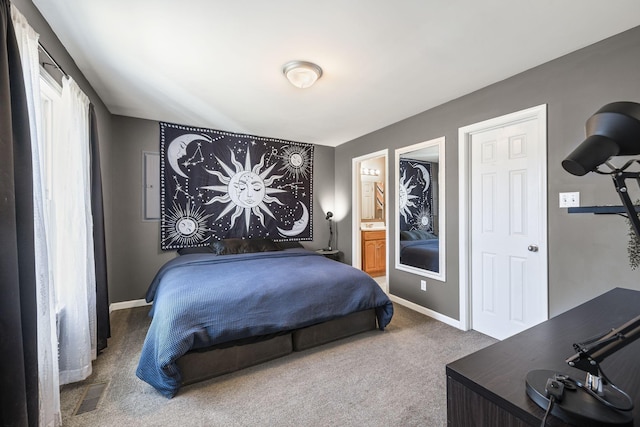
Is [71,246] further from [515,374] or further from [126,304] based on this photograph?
[515,374]

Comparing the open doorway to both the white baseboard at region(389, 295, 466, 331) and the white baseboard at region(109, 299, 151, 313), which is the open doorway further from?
the white baseboard at region(109, 299, 151, 313)

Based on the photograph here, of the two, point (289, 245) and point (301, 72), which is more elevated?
point (301, 72)

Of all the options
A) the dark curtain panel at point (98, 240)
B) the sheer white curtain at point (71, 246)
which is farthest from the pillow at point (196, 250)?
the sheer white curtain at point (71, 246)

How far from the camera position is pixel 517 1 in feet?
5.31

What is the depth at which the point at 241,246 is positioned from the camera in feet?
12.7

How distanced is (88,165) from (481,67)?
134 inches

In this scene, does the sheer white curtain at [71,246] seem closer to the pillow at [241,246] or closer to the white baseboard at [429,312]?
the pillow at [241,246]

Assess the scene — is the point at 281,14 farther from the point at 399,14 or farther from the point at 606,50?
the point at 606,50

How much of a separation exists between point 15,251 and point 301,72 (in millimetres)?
2060

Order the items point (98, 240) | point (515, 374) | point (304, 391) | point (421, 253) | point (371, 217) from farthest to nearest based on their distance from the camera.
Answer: point (371, 217) < point (421, 253) < point (98, 240) < point (304, 391) < point (515, 374)

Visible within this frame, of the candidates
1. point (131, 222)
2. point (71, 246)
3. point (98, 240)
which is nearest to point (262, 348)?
point (71, 246)

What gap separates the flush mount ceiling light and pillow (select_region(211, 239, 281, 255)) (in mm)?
2335

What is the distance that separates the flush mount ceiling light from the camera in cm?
225

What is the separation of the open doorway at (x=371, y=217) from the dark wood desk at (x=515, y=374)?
2955 millimetres
